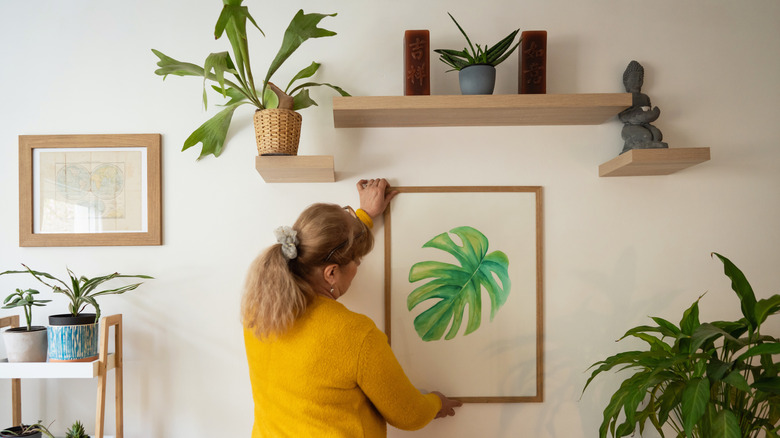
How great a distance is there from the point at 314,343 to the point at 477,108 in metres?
0.92

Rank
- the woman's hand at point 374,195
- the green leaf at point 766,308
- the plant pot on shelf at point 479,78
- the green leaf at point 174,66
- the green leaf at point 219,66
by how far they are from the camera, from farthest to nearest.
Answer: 1. the woman's hand at point 374,195
2. the plant pot on shelf at point 479,78
3. the green leaf at point 174,66
4. the green leaf at point 219,66
5. the green leaf at point 766,308

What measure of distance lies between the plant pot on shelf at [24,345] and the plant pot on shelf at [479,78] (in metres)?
1.64

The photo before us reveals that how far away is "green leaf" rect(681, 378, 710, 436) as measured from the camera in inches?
52.5

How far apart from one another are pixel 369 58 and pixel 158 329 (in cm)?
126

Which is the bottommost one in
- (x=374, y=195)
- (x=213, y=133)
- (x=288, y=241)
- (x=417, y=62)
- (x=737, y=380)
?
(x=737, y=380)

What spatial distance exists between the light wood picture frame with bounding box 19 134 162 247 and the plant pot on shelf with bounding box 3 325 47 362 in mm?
354

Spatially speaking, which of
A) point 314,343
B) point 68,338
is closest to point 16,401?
point 68,338

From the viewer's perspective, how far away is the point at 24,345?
5.55 ft

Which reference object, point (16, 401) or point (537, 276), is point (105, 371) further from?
point (537, 276)

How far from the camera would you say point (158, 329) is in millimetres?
1921

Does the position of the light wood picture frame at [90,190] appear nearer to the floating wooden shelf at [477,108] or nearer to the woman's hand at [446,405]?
the floating wooden shelf at [477,108]

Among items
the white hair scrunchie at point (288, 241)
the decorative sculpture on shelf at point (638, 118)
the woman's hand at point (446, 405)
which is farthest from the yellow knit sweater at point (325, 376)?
the decorative sculpture on shelf at point (638, 118)

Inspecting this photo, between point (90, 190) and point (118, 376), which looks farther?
point (90, 190)

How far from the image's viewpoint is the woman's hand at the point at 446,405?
1783 millimetres
